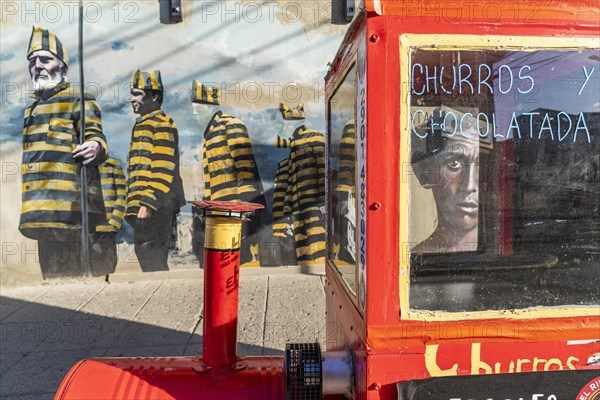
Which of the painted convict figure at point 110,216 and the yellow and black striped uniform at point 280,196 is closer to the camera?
the painted convict figure at point 110,216

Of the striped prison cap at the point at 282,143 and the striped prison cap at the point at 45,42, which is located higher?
the striped prison cap at the point at 45,42

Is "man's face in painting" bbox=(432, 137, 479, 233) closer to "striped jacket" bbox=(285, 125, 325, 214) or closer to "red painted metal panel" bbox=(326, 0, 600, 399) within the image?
"red painted metal panel" bbox=(326, 0, 600, 399)

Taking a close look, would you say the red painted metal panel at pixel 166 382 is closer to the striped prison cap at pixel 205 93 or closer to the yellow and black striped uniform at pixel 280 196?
the yellow and black striped uniform at pixel 280 196

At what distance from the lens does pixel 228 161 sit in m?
5.74

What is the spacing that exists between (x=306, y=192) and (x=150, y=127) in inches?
88.9

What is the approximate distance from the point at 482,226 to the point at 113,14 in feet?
18.5

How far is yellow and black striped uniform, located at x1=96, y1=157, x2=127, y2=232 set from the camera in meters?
5.66

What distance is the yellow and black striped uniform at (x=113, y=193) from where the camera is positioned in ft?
18.6

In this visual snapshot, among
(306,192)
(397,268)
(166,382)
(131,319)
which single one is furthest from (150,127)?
(397,268)

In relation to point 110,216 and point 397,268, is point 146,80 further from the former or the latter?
point 397,268

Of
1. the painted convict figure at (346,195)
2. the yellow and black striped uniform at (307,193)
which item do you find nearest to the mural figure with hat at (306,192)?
the yellow and black striped uniform at (307,193)

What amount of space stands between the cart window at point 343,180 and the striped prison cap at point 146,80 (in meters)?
4.05

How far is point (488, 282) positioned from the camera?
146 cm

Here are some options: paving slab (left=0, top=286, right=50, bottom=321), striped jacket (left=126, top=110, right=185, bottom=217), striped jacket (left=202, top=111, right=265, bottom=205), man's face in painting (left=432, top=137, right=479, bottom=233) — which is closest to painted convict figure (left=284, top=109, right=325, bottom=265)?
striped jacket (left=202, top=111, right=265, bottom=205)
